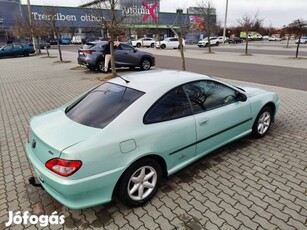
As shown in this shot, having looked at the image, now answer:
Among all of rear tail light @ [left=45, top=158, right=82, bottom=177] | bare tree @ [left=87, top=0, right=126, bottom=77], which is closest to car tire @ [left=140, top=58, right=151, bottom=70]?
bare tree @ [left=87, top=0, right=126, bottom=77]

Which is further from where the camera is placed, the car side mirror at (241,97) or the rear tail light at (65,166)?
the car side mirror at (241,97)

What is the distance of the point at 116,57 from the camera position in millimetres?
12773

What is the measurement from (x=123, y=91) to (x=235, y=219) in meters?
1.94

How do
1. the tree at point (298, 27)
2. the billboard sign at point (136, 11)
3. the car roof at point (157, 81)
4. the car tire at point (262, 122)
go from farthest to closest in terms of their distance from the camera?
the tree at point (298, 27)
the billboard sign at point (136, 11)
the car tire at point (262, 122)
the car roof at point (157, 81)

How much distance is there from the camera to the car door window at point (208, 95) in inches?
129

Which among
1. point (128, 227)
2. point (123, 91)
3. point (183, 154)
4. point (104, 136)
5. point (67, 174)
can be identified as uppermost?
point (123, 91)

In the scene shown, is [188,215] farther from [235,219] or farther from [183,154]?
[183,154]

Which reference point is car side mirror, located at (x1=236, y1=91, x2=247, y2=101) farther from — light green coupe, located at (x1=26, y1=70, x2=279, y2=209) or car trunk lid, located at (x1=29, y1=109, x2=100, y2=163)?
car trunk lid, located at (x1=29, y1=109, x2=100, y2=163)

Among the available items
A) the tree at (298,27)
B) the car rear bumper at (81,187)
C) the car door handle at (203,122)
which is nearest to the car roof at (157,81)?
the car door handle at (203,122)

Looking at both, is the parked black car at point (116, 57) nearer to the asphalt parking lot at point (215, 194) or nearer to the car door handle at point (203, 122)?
the asphalt parking lot at point (215, 194)

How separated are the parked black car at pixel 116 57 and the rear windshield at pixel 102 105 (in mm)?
9707

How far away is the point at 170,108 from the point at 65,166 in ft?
4.48

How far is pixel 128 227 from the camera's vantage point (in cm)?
254

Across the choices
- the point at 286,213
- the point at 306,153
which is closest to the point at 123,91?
the point at 286,213
